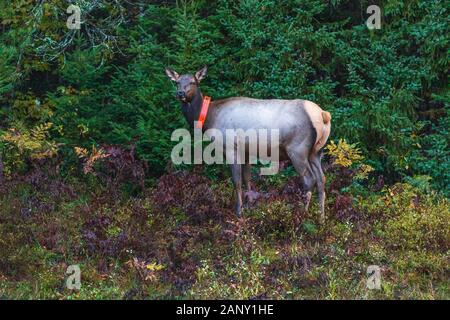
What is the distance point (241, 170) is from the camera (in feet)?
38.4

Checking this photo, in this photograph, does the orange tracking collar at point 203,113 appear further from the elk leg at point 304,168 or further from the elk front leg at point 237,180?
the elk leg at point 304,168

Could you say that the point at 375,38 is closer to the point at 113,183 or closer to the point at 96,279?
the point at 113,183

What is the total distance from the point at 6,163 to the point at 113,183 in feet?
7.72

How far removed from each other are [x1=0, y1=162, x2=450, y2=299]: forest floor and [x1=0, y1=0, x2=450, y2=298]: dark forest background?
33 millimetres

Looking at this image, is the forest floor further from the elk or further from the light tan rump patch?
the light tan rump patch

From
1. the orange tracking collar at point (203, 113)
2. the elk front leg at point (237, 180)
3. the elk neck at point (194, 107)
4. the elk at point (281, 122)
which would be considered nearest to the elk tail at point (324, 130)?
the elk at point (281, 122)

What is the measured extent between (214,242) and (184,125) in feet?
11.8

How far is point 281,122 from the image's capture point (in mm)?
11234

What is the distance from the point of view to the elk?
11.1m

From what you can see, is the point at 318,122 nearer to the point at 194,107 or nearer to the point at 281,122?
the point at 281,122

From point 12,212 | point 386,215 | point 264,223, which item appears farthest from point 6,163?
point 386,215

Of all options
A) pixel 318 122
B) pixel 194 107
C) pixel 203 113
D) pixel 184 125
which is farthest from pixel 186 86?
pixel 318 122

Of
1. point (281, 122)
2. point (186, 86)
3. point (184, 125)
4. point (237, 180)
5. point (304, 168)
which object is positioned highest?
point (186, 86)

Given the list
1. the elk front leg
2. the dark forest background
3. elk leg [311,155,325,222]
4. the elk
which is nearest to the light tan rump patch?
the elk
